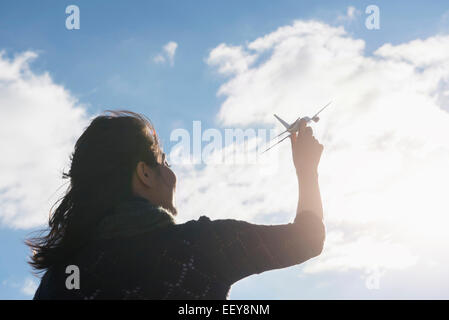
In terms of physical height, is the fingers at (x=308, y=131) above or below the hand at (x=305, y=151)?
above

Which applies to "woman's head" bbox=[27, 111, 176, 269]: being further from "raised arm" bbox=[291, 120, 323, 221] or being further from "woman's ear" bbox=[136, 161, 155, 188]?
"raised arm" bbox=[291, 120, 323, 221]

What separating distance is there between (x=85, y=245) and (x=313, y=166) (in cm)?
341

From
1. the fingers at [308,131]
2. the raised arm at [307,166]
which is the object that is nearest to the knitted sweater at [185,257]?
the raised arm at [307,166]

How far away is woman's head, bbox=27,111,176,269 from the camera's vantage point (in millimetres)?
7301

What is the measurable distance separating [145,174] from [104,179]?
0.59 metres

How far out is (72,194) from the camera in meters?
7.71

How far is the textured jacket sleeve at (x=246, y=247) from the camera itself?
20.5ft

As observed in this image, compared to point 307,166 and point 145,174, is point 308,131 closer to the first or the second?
point 307,166

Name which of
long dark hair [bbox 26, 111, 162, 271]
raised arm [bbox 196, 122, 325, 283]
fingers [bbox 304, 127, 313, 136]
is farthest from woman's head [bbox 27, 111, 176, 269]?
fingers [bbox 304, 127, 313, 136]

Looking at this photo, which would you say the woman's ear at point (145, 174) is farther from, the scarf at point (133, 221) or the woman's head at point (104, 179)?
the scarf at point (133, 221)

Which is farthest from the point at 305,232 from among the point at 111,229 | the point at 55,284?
the point at 55,284

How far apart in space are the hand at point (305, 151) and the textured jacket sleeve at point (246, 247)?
1433 millimetres

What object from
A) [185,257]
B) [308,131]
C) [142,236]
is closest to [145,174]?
[142,236]
